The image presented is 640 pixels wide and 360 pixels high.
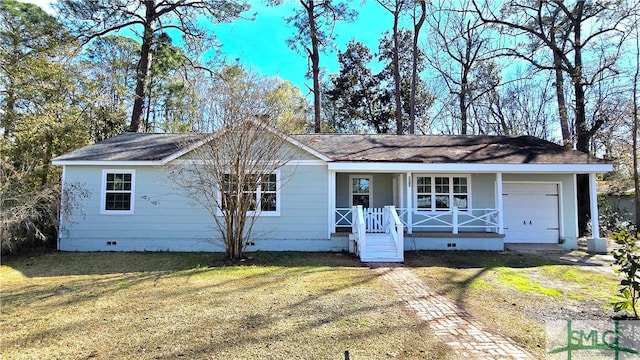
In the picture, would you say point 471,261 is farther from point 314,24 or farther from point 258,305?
point 314,24

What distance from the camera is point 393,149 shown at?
13.2 metres

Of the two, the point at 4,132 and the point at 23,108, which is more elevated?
the point at 23,108

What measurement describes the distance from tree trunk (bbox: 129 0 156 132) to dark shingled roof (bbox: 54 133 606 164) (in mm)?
5109

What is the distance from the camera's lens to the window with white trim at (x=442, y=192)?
12.6m

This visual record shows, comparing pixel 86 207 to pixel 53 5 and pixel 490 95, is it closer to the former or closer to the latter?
pixel 53 5

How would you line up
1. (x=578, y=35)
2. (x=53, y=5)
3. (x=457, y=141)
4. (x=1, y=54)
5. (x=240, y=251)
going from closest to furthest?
(x=240, y=251) < (x=1, y=54) < (x=457, y=141) < (x=53, y=5) < (x=578, y=35)

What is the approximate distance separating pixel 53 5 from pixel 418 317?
1981 centimetres

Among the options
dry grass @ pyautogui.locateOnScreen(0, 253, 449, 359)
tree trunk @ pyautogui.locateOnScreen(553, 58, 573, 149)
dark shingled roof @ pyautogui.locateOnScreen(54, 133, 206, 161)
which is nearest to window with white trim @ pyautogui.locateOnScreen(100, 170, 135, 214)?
dark shingled roof @ pyautogui.locateOnScreen(54, 133, 206, 161)

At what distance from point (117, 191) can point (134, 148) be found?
181 cm

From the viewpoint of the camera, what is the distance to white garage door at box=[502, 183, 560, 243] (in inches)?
501

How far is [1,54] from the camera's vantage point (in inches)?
512

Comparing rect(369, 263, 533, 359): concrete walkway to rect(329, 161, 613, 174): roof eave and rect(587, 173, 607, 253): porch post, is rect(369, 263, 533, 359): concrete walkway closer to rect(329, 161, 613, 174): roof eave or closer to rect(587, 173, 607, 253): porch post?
rect(329, 161, 613, 174): roof eave

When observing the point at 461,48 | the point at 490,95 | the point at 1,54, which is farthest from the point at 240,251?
the point at 490,95

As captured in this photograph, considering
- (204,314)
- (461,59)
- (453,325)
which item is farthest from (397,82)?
(204,314)
